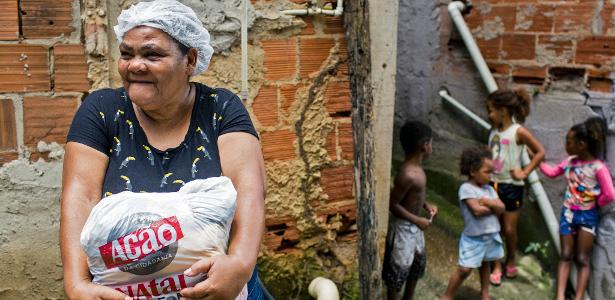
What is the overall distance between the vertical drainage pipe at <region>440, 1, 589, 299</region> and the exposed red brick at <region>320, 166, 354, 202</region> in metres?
2.12

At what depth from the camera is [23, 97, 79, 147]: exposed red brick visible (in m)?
2.82

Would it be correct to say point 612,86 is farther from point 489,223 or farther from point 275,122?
point 275,122

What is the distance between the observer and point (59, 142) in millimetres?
2875

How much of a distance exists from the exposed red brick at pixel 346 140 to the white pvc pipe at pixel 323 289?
66 centimetres

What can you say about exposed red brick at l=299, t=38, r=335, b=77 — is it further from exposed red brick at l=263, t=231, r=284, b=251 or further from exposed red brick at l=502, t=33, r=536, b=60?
exposed red brick at l=502, t=33, r=536, b=60

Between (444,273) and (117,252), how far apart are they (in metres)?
3.70

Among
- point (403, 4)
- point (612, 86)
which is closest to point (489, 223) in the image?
point (612, 86)

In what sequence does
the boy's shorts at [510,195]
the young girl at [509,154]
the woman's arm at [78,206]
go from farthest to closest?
the boy's shorts at [510,195], the young girl at [509,154], the woman's arm at [78,206]

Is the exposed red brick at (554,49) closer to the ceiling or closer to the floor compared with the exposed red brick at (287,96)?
closer to the ceiling

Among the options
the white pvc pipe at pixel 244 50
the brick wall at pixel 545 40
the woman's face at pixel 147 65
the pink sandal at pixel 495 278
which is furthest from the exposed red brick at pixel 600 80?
the woman's face at pixel 147 65

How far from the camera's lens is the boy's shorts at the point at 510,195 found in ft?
16.2

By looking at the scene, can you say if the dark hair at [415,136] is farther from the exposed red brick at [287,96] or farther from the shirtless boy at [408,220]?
the exposed red brick at [287,96]

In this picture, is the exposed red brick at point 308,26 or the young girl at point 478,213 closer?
the exposed red brick at point 308,26

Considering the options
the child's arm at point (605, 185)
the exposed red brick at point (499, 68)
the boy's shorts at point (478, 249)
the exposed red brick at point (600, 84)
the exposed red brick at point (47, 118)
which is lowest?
the boy's shorts at point (478, 249)
